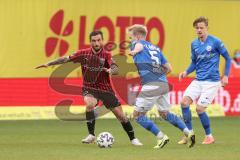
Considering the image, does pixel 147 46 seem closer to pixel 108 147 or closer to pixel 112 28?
pixel 108 147

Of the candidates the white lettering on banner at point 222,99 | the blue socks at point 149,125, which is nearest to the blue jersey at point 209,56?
the blue socks at point 149,125

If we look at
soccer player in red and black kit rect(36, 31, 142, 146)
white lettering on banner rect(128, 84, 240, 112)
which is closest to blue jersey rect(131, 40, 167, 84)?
soccer player in red and black kit rect(36, 31, 142, 146)

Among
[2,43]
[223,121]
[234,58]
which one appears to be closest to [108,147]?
[223,121]

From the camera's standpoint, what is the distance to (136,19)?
24.6 m

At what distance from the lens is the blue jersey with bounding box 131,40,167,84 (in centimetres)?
1388

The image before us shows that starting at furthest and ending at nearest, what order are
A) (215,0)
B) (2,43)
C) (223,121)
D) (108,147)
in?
(215,0)
(2,43)
(223,121)
(108,147)

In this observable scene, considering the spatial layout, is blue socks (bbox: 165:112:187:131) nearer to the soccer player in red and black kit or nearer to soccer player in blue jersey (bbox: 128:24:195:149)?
soccer player in blue jersey (bbox: 128:24:195:149)

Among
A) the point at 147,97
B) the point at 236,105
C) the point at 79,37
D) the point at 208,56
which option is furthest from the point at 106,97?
the point at 79,37

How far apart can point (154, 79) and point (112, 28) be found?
1052 cm

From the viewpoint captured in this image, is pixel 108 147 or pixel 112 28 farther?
pixel 112 28

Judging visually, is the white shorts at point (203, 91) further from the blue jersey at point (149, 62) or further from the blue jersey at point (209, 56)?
the blue jersey at point (149, 62)

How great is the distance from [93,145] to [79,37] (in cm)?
1021

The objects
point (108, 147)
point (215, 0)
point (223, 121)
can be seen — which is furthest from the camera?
point (215, 0)

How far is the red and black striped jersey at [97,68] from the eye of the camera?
14.4 meters
